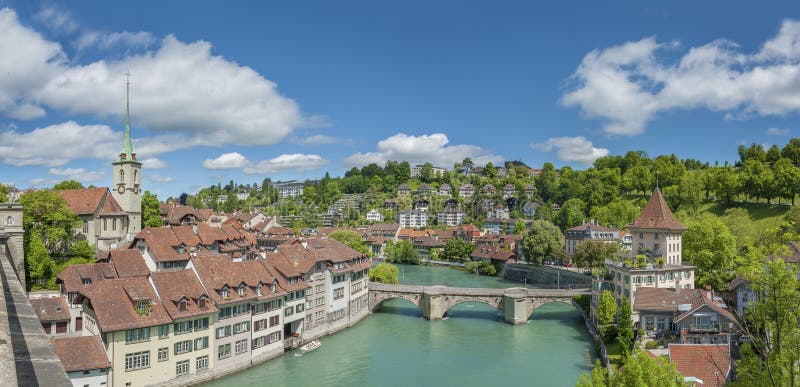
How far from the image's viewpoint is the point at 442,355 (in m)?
42.1

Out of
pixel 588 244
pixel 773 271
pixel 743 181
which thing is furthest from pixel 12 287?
pixel 743 181

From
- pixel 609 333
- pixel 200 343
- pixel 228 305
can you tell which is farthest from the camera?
Result: pixel 609 333

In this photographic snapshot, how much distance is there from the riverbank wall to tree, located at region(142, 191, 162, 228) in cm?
4763

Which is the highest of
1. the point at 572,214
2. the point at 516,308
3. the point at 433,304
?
the point at 572,214

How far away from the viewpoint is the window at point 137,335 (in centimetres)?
3055

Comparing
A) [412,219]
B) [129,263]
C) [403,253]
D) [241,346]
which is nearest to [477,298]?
[241,346]

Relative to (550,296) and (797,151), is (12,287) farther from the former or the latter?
(797,151)

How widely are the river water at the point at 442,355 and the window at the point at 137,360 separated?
4.90 meters

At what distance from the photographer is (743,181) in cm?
8238

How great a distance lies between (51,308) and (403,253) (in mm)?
72973

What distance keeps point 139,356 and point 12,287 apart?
41.6 ft

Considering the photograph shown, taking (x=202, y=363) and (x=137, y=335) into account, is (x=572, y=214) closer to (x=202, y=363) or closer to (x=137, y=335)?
(x=202, y=363)

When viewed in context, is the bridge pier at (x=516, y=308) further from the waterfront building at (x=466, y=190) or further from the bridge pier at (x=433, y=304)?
the waterfront building at (x=466, y=190)

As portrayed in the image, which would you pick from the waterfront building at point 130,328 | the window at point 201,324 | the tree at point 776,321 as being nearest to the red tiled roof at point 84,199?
the waterfront building at point 130,328
